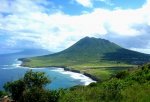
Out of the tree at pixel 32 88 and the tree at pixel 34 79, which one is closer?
the tree at pixel 32 88

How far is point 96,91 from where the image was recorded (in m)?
20.8

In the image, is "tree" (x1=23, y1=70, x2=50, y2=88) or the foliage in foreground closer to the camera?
the foliage in foreground

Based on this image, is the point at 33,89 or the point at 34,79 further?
the point at 34,79

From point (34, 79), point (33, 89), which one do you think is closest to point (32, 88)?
point (33, 89)

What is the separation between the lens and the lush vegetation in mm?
16969

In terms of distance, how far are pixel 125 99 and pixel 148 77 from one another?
14899 millimetres

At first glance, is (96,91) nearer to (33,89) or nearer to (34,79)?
(33,89)

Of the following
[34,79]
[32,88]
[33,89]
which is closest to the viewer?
[33,89]

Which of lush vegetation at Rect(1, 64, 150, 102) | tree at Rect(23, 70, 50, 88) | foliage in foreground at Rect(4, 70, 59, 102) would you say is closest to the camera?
lush vegetation at Rect(1, 64, 150, 102)

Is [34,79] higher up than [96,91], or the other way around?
[34,79]

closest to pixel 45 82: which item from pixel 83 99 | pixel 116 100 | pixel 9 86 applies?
pixel 9 86

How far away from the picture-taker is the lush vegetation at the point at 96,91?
1697 cm

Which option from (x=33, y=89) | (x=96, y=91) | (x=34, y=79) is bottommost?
(x=33, y=89)

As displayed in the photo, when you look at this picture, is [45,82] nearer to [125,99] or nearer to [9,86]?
[9,86]
